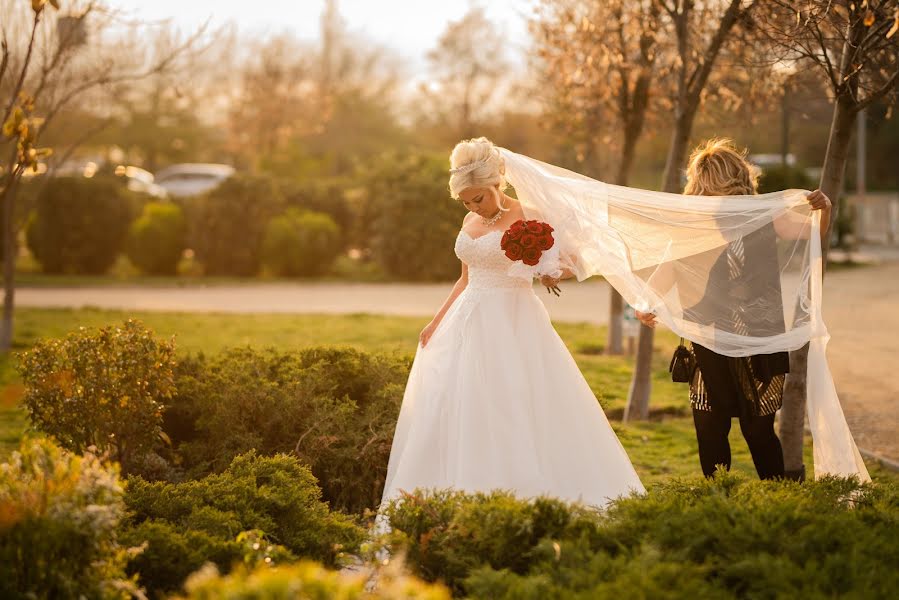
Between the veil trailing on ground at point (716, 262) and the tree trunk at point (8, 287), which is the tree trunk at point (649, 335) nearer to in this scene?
the veil trailing on ground at point (716, 262)

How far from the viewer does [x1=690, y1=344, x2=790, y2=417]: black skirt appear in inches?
210

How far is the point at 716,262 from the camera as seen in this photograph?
5492 mm

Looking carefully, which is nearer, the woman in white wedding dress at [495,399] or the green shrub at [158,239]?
the woman in white wedding dress at [495,399]

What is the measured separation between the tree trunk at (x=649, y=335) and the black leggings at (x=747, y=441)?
2.59 metres

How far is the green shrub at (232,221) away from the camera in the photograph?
2002 centimetres

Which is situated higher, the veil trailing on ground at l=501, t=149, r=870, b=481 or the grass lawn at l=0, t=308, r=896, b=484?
the veil trailing on ground at l=501, t=149, r=870, b=481

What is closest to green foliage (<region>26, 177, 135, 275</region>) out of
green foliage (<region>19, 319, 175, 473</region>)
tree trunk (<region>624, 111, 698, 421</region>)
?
tree trunk (<region>624, 111, 698, 421</region>)

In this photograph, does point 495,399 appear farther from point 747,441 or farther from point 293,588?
point 293,588

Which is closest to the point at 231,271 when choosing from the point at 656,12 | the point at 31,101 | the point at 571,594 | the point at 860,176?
the point at 656,12

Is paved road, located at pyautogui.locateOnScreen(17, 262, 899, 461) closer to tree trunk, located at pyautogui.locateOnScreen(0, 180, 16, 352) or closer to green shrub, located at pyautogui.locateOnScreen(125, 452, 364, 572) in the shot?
tree trunk, located at pyautogui.locateOnScreen(0, 180, 16, 352)

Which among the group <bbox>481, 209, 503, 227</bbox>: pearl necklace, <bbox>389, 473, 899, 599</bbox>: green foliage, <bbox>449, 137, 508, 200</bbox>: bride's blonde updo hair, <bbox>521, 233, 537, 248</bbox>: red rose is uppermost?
<bbox>449, 137, 508, 200</bbox>: bride's blonde updo hair

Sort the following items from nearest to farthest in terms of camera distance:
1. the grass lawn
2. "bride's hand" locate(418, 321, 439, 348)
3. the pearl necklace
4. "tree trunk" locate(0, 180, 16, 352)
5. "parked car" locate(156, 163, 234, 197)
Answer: the pearl necklace, "bride's hand" locate(418, 321, 439, 348), the grass lawn, "tree trunk" locate(0, 180, 16, 352), "parked car" locate(156, 163, 234, 197)

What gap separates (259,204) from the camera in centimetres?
2016

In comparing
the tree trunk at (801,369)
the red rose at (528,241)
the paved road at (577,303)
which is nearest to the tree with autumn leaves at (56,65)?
the paved road at (577,303)
